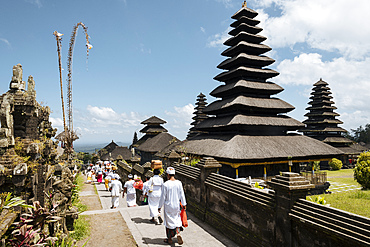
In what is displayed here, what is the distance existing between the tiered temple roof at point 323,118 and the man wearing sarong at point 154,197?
3762 cm

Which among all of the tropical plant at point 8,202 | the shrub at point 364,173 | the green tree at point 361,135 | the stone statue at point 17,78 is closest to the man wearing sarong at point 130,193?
the tropical plant at point 8,202

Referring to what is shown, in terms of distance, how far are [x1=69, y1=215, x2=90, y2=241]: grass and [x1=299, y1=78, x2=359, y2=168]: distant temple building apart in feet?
130

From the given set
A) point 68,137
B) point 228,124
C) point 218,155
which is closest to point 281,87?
point 228,124

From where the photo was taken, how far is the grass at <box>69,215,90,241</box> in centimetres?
682

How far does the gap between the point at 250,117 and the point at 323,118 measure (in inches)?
1016

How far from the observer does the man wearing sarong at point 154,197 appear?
810cm

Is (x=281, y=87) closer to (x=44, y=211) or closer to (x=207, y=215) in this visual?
(x=207, y=215)

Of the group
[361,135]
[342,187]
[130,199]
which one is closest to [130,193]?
[130,199]

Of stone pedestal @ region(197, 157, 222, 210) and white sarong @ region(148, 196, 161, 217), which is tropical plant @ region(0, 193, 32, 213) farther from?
stone pedestal @ region(197, 157, 222, 210)

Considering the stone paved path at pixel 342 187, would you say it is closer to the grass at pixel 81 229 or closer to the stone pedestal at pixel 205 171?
the stone pedestal at pixel 205 171

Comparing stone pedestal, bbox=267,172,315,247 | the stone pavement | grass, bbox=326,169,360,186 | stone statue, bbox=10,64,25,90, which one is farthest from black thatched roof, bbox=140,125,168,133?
stone pedestal, bbox=267,172,315,247

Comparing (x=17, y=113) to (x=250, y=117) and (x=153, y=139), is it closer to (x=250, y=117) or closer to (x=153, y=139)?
(x=250, y=117)

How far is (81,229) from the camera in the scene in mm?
7246

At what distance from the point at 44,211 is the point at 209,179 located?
5.21m
